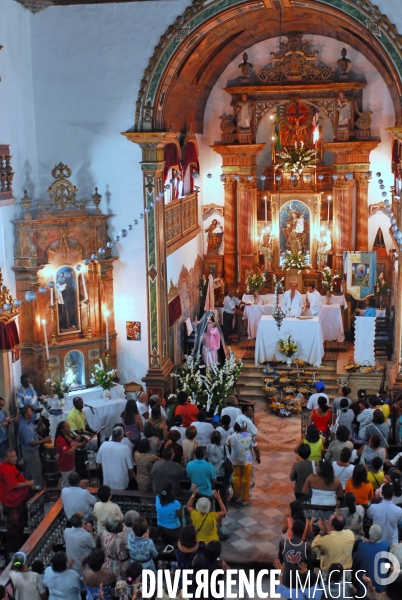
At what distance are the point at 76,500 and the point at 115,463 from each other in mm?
1361

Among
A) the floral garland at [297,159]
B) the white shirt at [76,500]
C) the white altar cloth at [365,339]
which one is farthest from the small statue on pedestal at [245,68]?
the white shirt at [76,500]

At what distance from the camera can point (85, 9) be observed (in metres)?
15.9

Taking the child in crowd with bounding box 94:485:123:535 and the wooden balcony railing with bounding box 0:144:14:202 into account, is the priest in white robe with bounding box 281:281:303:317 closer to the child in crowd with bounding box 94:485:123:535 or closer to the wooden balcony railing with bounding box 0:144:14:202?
the wooden balcony railing with bounding box 0:144:14:202

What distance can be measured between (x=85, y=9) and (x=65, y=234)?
4.43 m

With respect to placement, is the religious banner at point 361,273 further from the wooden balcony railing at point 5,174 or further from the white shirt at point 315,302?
the wooden balcony railing at point 5,174

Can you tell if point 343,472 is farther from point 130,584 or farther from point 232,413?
point 130,584

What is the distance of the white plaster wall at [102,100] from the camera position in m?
15.9


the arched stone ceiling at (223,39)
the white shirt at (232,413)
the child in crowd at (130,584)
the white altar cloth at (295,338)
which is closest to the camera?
the child in crowd at (130,584)

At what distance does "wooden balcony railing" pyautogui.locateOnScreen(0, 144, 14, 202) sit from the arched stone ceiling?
2989 mm

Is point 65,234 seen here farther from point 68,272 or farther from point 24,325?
point 24,325

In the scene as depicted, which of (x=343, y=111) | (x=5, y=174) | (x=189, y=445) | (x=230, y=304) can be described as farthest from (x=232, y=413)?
(x=343, y=111)

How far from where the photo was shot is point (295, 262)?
2095 cm

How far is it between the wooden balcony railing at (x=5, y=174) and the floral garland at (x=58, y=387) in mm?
3497

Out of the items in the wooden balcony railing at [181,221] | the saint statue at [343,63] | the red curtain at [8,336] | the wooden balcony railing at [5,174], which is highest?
the saint statue at [343,63]
